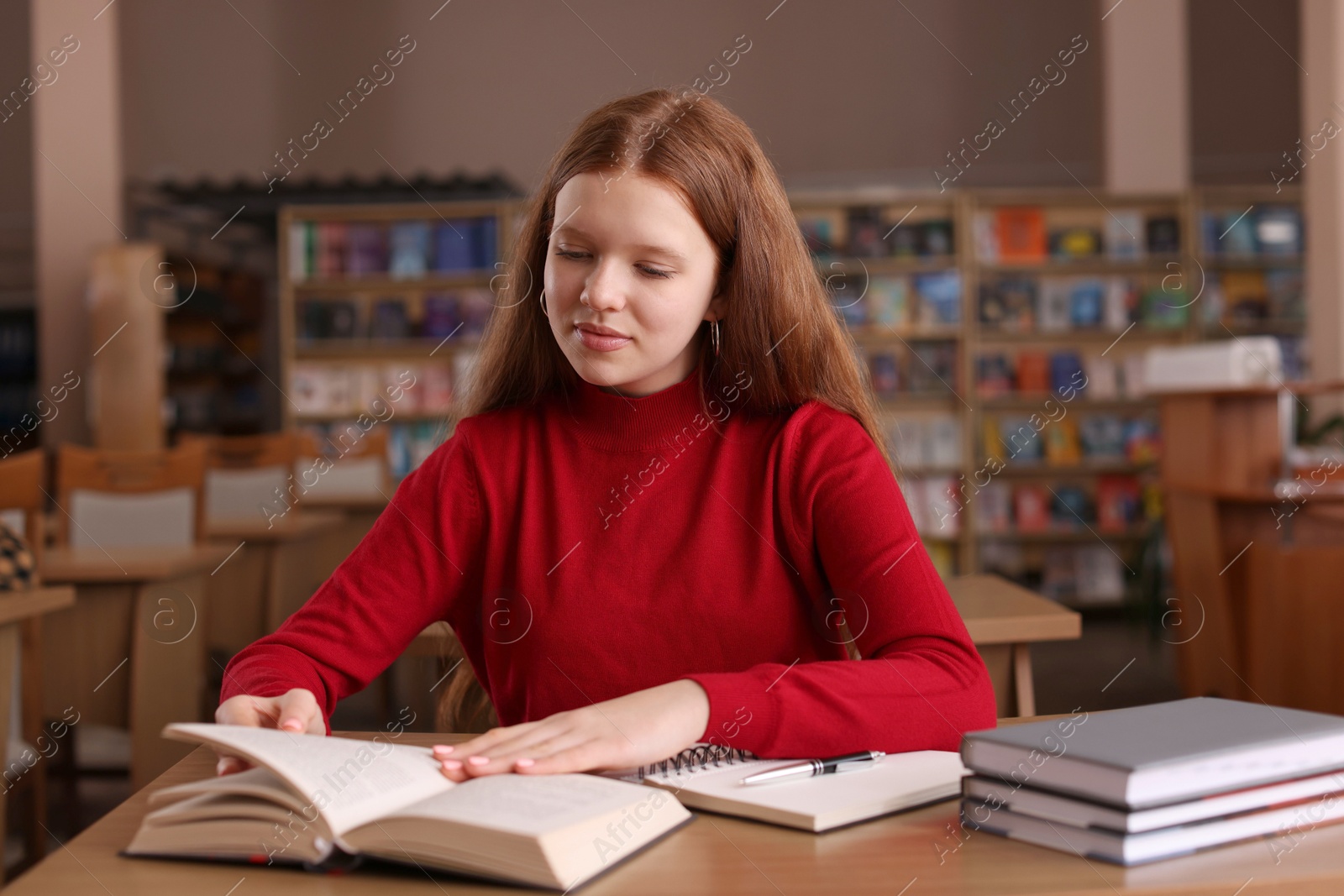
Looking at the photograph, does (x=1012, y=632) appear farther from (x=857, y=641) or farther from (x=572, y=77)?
(x=572, y=77)

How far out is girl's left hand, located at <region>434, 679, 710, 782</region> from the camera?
0.85 metres

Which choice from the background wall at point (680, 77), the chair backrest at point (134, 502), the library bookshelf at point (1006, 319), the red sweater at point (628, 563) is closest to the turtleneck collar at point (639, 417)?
the red sweater at point (628, 563)

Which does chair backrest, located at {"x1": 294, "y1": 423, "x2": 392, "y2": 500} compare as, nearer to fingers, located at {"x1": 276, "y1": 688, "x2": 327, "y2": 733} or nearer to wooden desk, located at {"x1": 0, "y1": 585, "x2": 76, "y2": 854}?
wooden desk, located at {"x1": 0, "y1": 585, "x2": 76, "y2": 854}

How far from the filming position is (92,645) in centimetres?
268

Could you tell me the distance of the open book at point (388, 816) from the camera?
0.69m

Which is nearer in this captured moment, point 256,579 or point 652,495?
point 652,495

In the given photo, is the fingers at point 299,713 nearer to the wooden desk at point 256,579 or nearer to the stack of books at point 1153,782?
the stack of books at point 1153,782

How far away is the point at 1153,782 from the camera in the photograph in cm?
71

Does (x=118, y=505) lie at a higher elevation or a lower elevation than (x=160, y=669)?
higher

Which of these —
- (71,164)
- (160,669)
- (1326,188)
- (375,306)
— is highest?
(71,164)

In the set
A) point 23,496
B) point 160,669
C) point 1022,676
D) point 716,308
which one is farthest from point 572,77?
point 716,308

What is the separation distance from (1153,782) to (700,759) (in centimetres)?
37

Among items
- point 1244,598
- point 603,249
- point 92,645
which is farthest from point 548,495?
point 1244,598

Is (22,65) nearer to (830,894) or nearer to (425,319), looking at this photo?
(425,319)
